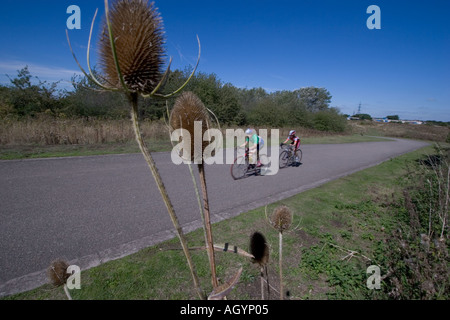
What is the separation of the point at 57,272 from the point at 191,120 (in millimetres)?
1193

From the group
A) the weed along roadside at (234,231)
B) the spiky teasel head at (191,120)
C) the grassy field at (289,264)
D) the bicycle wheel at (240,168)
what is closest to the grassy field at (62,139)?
the weed along roadside at (234,231)

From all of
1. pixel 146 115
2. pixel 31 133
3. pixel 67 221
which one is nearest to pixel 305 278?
pixel 67 221

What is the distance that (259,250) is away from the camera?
1.52m

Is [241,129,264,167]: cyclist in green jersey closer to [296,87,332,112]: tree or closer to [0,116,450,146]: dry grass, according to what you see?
[0,116,450,146]: dry grass

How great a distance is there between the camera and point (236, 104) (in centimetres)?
2719

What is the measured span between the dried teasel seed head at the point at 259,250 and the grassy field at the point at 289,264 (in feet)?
1.79

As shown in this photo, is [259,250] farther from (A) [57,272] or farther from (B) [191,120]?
(A) [57,272]

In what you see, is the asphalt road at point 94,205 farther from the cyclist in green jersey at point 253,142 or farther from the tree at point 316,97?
the tree at point 316,97

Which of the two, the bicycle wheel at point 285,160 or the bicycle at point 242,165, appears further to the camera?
the bicycle wheel at point 285,160

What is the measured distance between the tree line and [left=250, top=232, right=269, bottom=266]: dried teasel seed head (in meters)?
2.62

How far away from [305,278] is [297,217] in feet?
5.99

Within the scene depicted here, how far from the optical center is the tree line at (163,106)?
664 inches

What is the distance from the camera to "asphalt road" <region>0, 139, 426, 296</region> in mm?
3374

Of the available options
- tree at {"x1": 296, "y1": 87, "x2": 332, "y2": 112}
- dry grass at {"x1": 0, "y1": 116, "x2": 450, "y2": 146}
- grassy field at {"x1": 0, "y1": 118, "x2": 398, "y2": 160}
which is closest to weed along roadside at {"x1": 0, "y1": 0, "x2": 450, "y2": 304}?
grassy field at {"x1": 0, "y1": 118, "x2": 398, "y2": 160}
